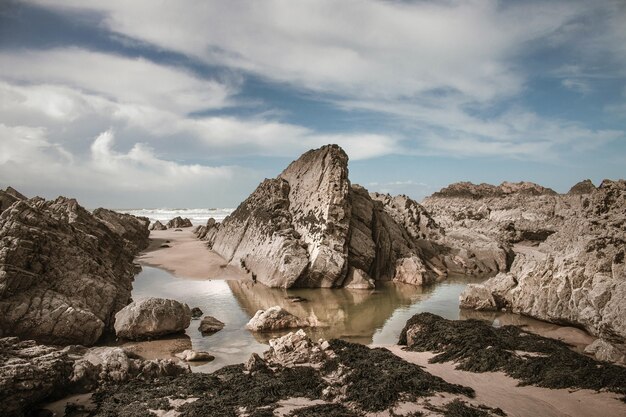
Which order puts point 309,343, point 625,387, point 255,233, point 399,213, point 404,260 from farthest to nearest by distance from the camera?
point 399,213 → point 255,233 → point 404,260 → point 309,343 → point 625,387

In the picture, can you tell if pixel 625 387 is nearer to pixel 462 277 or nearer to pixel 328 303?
pixel 328 303

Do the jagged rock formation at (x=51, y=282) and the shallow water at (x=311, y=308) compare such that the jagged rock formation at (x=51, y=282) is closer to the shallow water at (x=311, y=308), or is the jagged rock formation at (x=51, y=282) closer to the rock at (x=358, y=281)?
the shallow water at (x=311, y=308)

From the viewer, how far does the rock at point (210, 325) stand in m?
12.7

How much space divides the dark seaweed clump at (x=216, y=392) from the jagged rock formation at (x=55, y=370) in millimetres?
465

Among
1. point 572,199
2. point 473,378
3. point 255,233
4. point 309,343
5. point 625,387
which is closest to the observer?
point 625,387

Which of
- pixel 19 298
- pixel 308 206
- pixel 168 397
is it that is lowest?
pixel 168 397

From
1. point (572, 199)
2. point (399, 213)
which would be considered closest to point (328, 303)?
point (399, 213)

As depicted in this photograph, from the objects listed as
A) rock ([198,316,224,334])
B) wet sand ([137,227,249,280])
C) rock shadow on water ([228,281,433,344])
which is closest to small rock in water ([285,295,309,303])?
rock shadow on water ([228,281,433,344])

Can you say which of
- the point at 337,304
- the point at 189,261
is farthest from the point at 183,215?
the point at 337,304

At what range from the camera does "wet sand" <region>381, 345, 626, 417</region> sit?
7.09 meters

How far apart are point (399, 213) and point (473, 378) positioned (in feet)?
72.8

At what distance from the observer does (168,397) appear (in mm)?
7895

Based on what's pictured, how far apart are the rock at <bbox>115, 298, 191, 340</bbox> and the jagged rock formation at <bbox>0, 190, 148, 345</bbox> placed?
2.06ft

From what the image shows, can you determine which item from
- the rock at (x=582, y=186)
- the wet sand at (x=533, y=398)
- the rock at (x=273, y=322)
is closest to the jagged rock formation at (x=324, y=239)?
the rock at (x=273, y=322)
